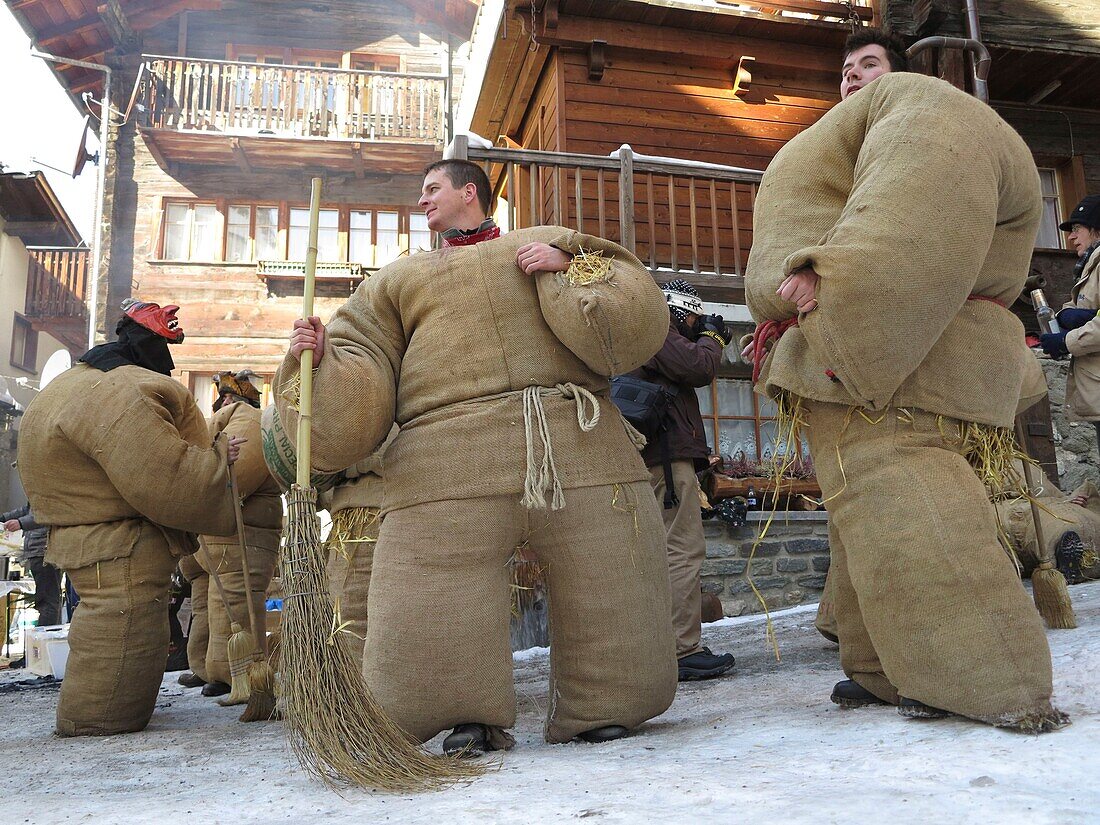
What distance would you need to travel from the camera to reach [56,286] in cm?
1703

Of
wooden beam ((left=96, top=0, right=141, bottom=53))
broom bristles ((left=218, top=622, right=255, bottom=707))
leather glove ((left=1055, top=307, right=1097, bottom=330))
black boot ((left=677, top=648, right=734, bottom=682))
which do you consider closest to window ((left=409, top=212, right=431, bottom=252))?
wooden beam ((left=96, top=0, right=141, bottom=53))

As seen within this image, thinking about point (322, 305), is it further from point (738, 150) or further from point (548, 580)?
point (548, 580)

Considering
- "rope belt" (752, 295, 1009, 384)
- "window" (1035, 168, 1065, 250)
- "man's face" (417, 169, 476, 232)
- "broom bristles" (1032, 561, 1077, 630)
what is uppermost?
"window" (1035, 168, 1065, 250)

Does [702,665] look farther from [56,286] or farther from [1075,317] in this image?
[56,286]

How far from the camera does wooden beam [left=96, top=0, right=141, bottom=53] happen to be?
13055mm

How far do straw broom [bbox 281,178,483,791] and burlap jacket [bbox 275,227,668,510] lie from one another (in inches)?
6.7

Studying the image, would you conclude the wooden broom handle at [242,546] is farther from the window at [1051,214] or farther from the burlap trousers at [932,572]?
the window at [1051,214]

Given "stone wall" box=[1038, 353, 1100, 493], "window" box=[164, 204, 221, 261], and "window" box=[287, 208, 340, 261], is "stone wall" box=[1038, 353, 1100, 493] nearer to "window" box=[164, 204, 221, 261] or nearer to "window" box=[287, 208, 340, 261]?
"window" box=[287, 208, 340, 261]

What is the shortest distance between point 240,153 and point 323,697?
12112mm

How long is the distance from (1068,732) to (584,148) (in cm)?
766

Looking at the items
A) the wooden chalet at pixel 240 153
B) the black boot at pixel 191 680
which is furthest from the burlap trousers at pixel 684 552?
the wooden chalet at pixel 240 153

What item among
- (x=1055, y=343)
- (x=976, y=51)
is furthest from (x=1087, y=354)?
(x=976, y=51)

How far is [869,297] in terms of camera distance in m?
1.87

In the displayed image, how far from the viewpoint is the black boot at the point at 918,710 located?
1940mm
